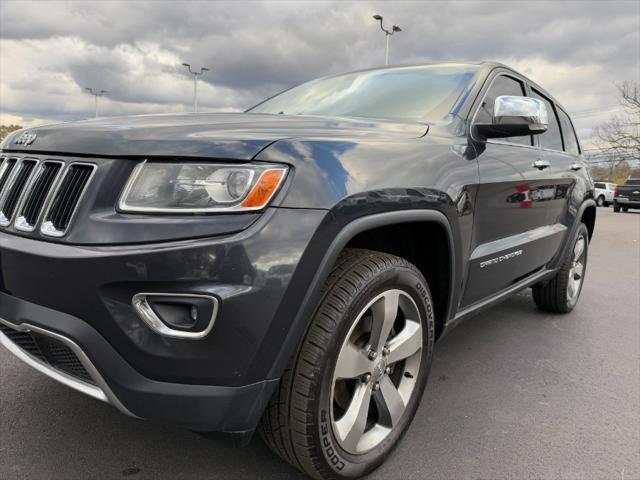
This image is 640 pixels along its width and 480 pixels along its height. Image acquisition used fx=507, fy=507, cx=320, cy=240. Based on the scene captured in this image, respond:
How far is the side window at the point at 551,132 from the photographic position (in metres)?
3.62

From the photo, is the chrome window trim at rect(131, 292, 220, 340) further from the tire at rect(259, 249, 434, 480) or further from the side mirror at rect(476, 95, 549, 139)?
the side mirror at rect(476, 95, 549, 139)

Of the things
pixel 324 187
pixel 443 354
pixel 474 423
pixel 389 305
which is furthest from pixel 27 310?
pixel 443 354

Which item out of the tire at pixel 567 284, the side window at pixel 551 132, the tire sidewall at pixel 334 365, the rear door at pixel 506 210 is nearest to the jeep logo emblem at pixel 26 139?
the tire sidewall at pixel 334 365

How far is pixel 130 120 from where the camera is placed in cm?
192

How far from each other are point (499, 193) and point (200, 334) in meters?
1.81

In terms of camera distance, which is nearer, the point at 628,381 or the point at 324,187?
the point at 324,187

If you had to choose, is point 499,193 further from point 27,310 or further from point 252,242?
point 27,310

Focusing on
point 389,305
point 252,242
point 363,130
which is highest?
point 363,130

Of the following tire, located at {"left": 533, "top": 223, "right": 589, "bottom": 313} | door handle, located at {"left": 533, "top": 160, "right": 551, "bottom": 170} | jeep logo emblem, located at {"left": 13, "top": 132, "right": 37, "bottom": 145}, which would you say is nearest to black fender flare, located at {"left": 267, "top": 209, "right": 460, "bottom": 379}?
jeep logo emblem, located at {"left": 13, "top": 132, "right": 37, "bottom": 145}

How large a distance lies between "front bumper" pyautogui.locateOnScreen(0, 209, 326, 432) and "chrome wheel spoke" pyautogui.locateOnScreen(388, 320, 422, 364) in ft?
2.15

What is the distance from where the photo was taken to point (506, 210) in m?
2.73

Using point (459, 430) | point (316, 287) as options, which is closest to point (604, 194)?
point (459, 430)

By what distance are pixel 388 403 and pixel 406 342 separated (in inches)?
10.4

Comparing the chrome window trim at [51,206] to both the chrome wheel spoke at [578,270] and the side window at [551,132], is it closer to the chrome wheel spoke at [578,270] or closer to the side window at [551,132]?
the side window at [551,132]
